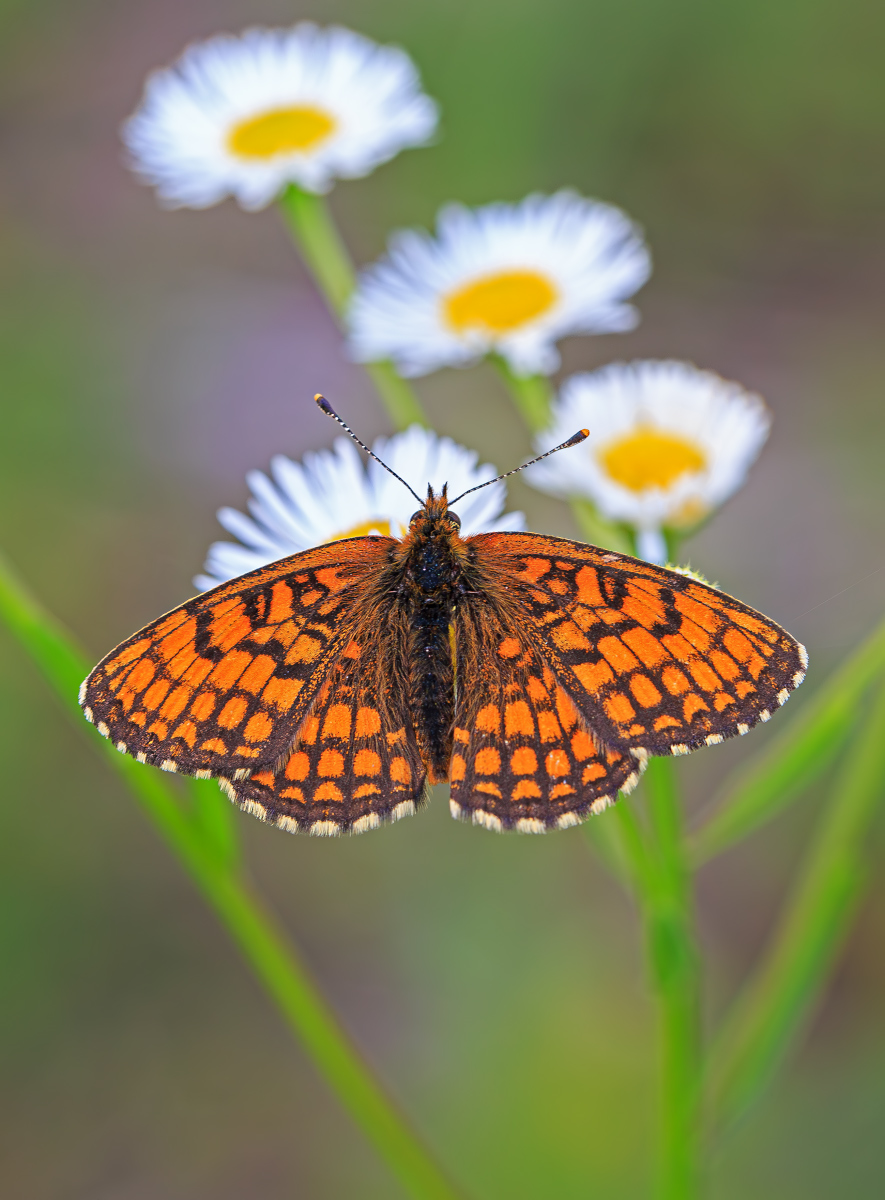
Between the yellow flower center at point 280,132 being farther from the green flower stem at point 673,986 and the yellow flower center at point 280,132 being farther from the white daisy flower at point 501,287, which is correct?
the green flower stem at point 673,986

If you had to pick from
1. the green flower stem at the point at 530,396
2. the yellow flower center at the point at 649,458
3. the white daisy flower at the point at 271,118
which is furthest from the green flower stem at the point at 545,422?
the white daisy flower at the point at 271,118

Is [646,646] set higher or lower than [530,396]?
lower

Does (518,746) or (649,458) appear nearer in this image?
(518,746)

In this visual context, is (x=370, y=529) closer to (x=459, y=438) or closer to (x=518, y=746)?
(x=518, y=746)

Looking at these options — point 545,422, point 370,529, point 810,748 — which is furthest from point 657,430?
point 810,748

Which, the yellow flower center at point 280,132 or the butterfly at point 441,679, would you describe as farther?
the yellow flower center at point 280,132

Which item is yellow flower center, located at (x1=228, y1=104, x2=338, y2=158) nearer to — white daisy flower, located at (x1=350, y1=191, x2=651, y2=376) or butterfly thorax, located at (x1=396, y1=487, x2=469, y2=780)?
white daisy flower, located at (x1=350, y1=191, x2=651, y2=376)
